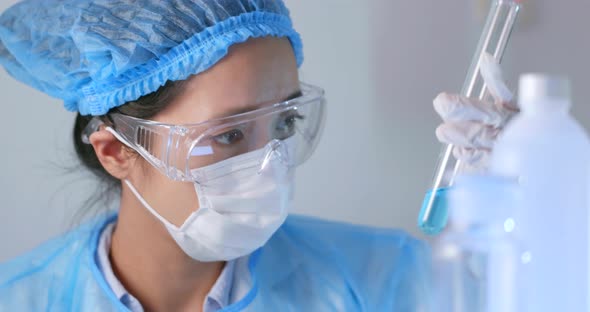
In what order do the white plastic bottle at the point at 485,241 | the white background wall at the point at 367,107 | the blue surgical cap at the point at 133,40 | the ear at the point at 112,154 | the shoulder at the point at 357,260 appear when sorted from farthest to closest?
1. the white background wall at the point at 367,107
2. the shoulder at the point at 357,260
3. the ear at the point at 112,154
4. the blue surgical cap at the point at 133,40
5. the white plastic bottle at the point at 485,241

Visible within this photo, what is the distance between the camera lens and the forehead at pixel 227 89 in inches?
49.9

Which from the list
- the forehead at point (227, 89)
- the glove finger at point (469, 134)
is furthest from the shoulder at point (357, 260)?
the glove finger at point (469, 134)

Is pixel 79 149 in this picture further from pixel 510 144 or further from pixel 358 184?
pixel 510 144

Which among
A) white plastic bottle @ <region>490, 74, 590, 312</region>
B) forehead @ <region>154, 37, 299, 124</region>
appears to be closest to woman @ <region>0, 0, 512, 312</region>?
forehead @ <region>154, 37, 299, 124</region>

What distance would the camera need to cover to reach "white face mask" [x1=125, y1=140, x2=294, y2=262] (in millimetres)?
1288

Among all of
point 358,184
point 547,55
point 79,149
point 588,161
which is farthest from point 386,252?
point 588,161

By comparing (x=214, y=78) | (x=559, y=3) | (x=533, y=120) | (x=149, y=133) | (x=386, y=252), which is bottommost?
(x=386, y=252)

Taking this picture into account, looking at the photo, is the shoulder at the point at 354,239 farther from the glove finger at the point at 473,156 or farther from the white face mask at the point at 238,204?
the glove finger at the point at 473,156

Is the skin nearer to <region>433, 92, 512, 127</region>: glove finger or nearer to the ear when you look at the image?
the ear

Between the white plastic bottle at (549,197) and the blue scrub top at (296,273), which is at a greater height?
the white plastic bottle at (549,197)

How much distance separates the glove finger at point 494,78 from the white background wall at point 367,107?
2.06 ft

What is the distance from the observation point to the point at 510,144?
31.4 inches

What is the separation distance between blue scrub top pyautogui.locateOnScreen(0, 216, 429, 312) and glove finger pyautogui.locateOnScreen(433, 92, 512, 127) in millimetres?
563

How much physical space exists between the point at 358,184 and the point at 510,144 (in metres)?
1.07
